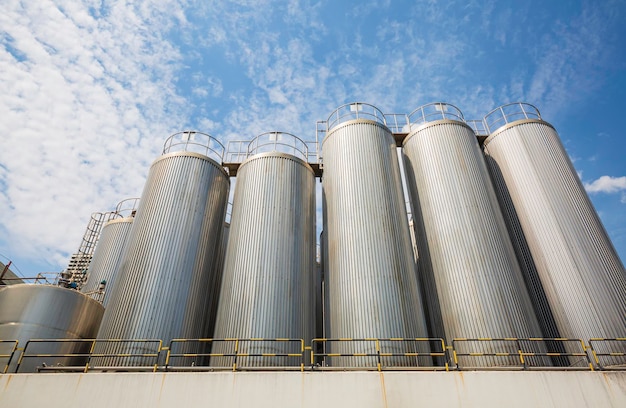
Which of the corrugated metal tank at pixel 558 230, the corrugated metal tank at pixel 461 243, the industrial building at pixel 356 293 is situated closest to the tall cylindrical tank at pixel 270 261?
the industrial building at pixel 356 293

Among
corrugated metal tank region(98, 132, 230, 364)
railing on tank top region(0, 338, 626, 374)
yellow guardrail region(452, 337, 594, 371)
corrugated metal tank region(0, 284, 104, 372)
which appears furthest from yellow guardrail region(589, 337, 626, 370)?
corrugated metal tank region(0, 284, 104, 372)

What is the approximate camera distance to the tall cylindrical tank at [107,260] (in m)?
28.5

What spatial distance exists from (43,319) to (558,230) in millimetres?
26533

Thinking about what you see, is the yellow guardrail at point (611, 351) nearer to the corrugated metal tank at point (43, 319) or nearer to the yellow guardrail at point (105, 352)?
the yellow guardrail at point (105, 352)

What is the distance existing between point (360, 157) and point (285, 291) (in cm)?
910

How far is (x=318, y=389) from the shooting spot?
43.0 ft

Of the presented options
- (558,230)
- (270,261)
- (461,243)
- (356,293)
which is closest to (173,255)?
(270,261)

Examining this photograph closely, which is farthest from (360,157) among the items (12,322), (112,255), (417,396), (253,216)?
(112,255)

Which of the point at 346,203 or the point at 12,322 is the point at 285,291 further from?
the point at 12,322

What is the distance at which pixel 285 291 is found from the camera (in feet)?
62.1

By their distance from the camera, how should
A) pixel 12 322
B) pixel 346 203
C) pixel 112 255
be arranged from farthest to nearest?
1. pixel 112 255
2. pixel 346 203
3. pixel 12 322

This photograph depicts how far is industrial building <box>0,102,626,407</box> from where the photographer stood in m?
13.2

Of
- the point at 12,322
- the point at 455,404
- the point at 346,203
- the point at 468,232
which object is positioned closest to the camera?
the point at 455,404

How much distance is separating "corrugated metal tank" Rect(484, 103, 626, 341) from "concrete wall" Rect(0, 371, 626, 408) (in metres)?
5.53
